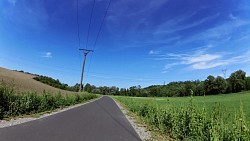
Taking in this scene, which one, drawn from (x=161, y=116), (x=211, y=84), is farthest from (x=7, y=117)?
(x=211, y=84)

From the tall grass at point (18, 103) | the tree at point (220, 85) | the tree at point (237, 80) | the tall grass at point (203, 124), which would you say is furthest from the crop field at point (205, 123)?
the tree at point (237, 80)

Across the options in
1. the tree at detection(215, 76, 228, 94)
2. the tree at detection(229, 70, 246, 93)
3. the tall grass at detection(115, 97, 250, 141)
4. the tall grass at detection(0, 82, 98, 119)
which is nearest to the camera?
the tall grass at detection(115, 97, 250, 141)

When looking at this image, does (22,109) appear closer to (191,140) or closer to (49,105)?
(49,105)

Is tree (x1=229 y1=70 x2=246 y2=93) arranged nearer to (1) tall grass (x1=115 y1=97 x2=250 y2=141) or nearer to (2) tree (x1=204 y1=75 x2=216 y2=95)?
(2) tree (x1=204 y1=75 x2=216 y2=95)

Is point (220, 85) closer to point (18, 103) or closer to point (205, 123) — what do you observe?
point (18, 103)

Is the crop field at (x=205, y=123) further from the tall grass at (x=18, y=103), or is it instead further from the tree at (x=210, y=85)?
the tree at (x=210, y=85)

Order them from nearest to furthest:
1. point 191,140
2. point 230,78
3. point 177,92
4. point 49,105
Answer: point 191,140 < point 49,105 < point 230,78 < point 177,92

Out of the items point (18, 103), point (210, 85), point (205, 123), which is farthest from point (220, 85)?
point (205, 123)

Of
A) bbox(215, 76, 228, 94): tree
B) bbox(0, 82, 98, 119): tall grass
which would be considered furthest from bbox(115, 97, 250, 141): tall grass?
bbox(215, 76, 228, 94): tree

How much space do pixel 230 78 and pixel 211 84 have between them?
12.2m

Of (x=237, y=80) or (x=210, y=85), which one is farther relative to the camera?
(x=210, y=85)

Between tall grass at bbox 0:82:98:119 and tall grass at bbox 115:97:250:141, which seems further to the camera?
tall grass at bbox 0:82:98:119

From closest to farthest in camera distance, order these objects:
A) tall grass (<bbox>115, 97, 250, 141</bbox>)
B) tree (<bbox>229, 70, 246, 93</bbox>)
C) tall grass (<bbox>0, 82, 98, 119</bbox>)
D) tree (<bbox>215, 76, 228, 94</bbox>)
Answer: tall grass (<bbox>115, 97, 250, 141</bbox>), tall grass (<bbox>0, 82, 98, 119</bbox>), tree (<bbox>229, 70, 246, 93</bbox>), tree (<bbox>215, 76, 228, 94</bbox>)

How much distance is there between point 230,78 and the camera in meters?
127
